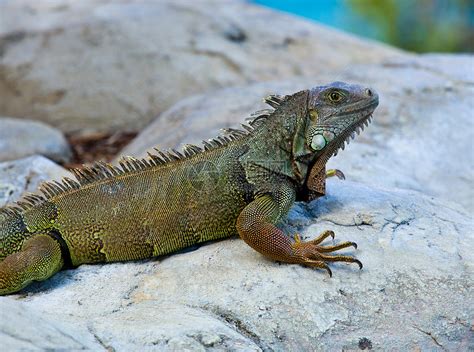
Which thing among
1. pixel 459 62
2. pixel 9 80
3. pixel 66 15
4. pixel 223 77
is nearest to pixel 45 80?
pixel 9 80

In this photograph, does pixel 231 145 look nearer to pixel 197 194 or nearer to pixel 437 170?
pixel 197 194

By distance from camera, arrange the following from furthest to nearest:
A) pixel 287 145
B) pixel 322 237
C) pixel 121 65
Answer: pixel 121 65 → pixel 287 145 → pixel 322 237

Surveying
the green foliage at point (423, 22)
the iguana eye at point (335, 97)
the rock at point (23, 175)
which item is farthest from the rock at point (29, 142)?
the green foliage at point (423, 22)

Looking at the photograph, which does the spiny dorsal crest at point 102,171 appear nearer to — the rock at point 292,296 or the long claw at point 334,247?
the rock at point 292,296

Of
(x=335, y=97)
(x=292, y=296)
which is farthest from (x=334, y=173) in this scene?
(x=292, y=296)

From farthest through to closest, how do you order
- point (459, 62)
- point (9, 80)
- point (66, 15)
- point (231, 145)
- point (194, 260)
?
1. point (66, 15)
2. point (9, 80)
3. point (459, 62)
4. point (231, 145)
5. point (194, 260)

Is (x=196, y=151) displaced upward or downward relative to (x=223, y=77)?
upward

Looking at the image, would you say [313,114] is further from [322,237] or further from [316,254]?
[316,254]
